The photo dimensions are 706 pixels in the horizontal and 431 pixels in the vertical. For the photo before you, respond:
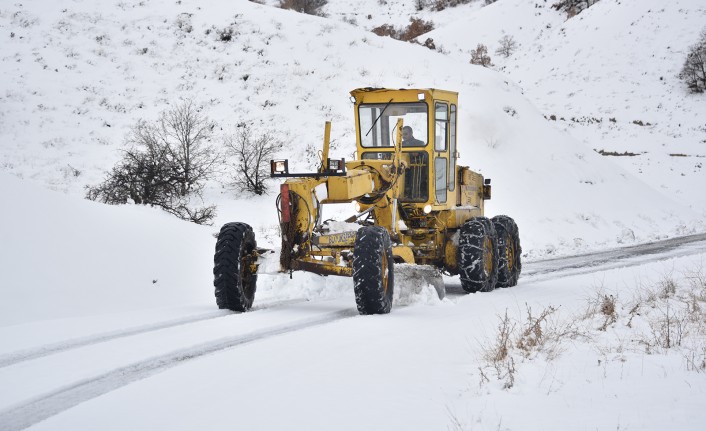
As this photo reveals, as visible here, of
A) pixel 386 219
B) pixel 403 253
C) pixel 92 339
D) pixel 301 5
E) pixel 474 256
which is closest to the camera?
pixel 92 339

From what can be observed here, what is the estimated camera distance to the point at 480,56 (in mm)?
52156

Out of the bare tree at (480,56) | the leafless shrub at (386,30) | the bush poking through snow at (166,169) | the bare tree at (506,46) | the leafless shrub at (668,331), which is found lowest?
the leafless shrub at (668,331)

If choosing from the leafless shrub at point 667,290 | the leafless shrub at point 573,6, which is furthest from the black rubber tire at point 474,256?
the leafless shrub at point 573,6

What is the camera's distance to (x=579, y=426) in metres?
3.83

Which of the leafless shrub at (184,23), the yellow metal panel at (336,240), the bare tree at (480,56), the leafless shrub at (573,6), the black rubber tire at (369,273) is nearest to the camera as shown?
the black rubber tire at (369,273)

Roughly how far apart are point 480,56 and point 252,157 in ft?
106

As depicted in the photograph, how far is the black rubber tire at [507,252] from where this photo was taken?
11.6m

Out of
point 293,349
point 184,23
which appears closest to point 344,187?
point 293,349

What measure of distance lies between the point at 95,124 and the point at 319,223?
71.0 ft

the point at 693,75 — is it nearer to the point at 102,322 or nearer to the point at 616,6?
the point at 616,6

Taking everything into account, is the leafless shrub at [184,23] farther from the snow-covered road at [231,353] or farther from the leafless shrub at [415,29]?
the snow-covered road at [231,353]

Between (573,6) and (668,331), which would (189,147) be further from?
(573,6)

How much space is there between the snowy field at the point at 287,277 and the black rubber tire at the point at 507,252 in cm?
45

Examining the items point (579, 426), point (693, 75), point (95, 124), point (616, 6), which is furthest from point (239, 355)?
point (616, 6)
